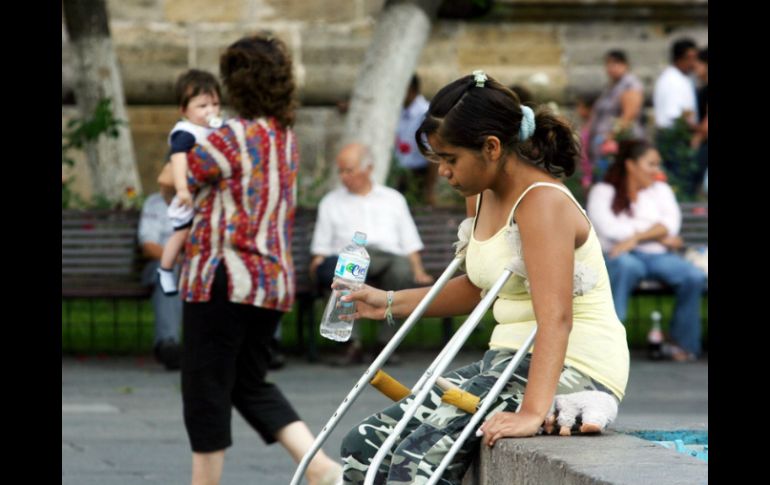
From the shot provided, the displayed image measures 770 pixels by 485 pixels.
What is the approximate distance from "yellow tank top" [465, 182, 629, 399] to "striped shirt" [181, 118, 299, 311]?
1780 millimetres

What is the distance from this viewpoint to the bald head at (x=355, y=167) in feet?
37.1

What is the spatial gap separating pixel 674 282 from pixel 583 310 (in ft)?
25.0

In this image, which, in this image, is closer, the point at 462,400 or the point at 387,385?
the point at 462,400

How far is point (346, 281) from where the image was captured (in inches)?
185

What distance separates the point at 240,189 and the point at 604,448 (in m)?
2.44

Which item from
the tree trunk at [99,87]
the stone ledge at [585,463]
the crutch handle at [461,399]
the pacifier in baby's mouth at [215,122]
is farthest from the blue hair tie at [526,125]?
the tree trunk at [99,87]

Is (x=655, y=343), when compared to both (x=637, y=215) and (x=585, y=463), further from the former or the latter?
(x=585, y=463)

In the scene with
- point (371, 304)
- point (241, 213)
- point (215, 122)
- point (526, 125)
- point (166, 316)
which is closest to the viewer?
point (526, 125)

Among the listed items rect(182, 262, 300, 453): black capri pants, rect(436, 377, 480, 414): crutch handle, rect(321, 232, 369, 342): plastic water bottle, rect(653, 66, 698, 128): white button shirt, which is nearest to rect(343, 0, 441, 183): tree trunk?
rect(653, 66, 698, 128): white button shirt

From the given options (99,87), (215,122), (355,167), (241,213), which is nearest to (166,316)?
(355,167)

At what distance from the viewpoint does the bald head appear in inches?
445

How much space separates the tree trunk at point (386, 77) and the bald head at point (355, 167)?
1761 mm

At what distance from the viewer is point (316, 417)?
29.4 ft

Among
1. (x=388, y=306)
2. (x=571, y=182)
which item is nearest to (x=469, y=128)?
(x=388, y=306)
